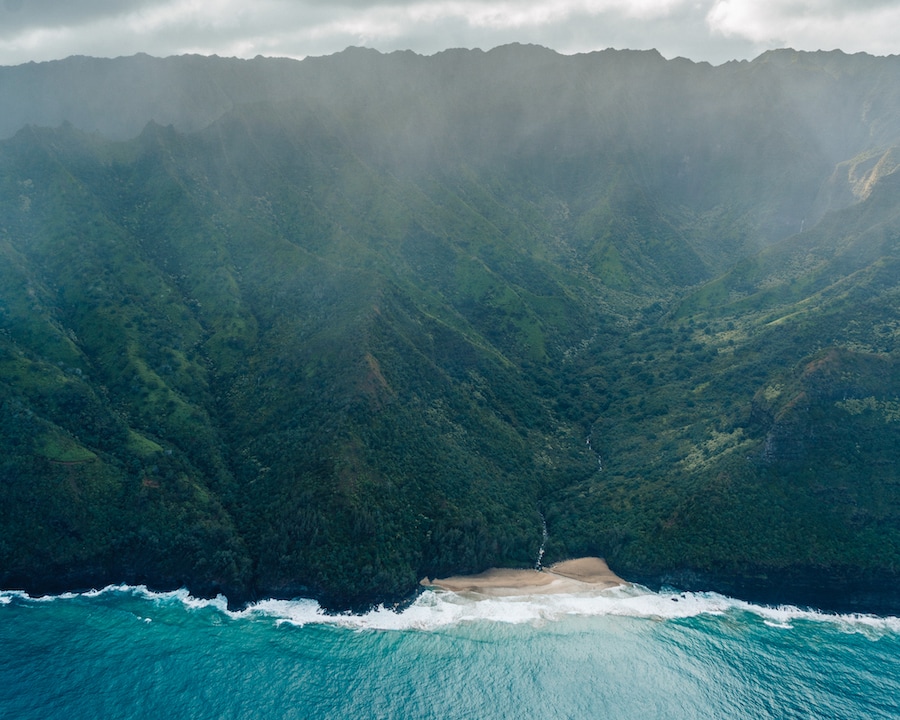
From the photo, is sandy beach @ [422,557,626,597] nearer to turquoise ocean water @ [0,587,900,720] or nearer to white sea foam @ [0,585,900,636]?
white sea foam @ [0,585,900,636]

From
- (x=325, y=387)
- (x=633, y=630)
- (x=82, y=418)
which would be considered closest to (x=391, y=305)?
(x=325, y=387)

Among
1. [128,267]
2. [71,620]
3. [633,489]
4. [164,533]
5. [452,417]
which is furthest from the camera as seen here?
[128,267]

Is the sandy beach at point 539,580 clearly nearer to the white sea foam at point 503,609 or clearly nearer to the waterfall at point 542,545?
the waterfall at point 542,545

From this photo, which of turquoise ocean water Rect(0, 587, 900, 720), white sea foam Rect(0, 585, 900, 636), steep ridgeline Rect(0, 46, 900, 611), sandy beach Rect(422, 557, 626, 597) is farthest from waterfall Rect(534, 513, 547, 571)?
turquoise ocean water Rect(0, 587, 900, 720)

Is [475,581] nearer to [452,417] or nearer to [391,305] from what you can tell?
[452,417]

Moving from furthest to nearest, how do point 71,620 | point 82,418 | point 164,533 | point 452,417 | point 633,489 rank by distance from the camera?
point 452,417, point 633,489, point 82,418, point 164,533, point 71,620

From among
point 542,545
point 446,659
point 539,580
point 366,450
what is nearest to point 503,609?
point 539,580

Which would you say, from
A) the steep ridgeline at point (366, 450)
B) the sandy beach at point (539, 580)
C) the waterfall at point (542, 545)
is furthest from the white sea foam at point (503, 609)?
the waterfall at point (542, 545)
